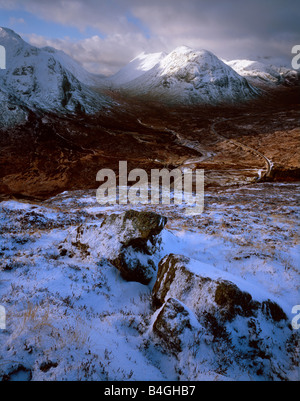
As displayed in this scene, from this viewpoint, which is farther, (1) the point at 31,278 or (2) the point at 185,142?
(2) the point at 185,142

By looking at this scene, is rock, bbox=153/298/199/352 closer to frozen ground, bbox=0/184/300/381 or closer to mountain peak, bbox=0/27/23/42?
frozen ground, bbox=0/184/300/381

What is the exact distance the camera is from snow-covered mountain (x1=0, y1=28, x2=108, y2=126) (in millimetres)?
62594

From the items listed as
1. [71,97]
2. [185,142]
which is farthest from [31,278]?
[71,97]

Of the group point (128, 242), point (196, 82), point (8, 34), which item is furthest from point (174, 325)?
point (196, 82)

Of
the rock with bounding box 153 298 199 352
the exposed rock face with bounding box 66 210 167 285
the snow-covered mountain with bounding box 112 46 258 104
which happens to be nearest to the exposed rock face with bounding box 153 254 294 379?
the rock with bounding box 153 298 199 352

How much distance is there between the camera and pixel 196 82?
134375 mm

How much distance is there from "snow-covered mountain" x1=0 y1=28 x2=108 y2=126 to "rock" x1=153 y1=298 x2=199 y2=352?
67360 millimetres

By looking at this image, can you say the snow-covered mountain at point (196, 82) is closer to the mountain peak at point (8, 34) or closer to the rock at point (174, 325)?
the mountain peak at point (8, 34)

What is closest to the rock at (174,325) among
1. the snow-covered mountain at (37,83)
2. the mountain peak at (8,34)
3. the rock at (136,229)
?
the rock at (136,229)

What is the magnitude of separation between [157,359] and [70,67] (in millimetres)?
185850

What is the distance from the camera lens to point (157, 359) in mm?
3279

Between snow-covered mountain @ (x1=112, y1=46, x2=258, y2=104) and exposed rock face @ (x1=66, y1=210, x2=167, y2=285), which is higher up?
snow-covered mountain @ (x1=112, y1=46, x2=258, y2=104)

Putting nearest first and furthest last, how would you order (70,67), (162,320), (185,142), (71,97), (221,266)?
(162,320) → (221,266) → (185,142) → (71,97) → (70,67)
